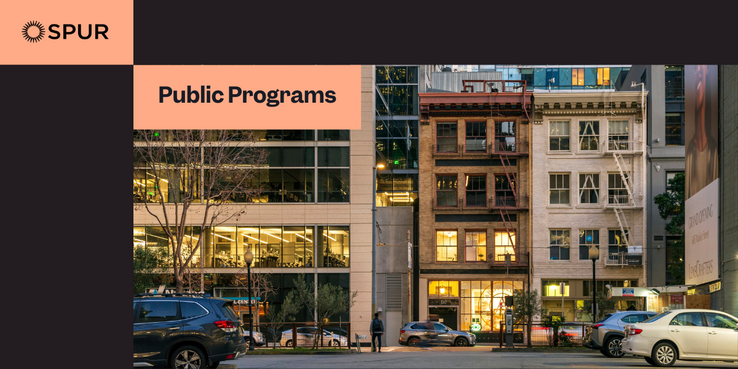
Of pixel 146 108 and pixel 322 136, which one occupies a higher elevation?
pixel 322 136

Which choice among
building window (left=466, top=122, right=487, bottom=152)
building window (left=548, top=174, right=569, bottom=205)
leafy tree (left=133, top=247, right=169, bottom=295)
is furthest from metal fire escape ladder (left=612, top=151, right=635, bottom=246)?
leafy tree (left=133, top=247, right=169, bottom=295)

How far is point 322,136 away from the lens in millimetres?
47031

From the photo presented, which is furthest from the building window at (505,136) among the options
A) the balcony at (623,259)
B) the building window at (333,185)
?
the building window at (333,185)

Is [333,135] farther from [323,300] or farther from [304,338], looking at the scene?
[304,338]

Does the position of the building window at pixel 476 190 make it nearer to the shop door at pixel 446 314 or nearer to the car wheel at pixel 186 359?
the shop door at pixel 446 314

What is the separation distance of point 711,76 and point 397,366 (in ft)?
64.0

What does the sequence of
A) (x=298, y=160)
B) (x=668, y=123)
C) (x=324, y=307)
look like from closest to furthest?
(x=324, y=307)
(x=298, y=160)
(x=668, y=123)

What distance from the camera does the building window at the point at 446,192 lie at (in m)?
48.6

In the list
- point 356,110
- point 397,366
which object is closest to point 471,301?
point 397,366

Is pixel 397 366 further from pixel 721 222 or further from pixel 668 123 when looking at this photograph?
pixel 668 123

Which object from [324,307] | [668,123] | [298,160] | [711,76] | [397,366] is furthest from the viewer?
[668,123]

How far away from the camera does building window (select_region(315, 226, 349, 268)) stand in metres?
46.8

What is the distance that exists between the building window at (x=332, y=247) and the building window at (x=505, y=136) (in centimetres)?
1095

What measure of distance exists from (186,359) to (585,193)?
35645mm
